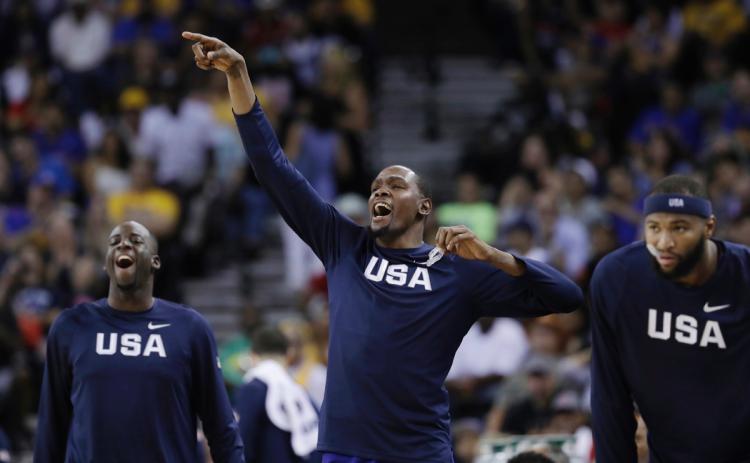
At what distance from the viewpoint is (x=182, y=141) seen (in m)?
15.9

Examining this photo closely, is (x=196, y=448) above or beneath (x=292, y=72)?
beneath

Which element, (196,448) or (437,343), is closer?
(437,343)

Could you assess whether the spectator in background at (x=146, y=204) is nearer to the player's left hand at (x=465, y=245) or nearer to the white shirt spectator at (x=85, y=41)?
the white shirt spectator at (x=85, y=41)

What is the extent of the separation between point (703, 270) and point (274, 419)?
133 inches

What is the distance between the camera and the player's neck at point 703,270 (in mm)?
6262

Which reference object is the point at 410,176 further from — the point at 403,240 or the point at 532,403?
the point at 532,403

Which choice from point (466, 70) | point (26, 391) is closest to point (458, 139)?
point (466, 70)

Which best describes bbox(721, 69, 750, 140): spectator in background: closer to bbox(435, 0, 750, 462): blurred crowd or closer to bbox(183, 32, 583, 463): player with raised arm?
bbox(435, 0, 750, 462): blurred crowd

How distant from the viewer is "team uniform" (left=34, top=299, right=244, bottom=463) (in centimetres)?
687

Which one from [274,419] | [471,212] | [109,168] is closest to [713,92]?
[471,212]

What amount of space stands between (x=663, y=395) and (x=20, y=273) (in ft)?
29.6

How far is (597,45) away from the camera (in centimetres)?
1895

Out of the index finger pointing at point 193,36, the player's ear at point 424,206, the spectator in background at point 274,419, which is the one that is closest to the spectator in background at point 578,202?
the spectator in background at point 274,419

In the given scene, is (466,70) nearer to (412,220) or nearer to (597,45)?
(597,45)
